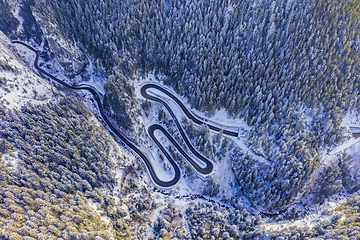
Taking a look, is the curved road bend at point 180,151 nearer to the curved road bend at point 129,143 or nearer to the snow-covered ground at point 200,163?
the snow-covered ground at point 200,163

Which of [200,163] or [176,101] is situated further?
[176,101]

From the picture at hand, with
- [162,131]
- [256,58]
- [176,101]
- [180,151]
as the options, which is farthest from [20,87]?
[256,58]

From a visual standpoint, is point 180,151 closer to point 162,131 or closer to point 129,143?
point 162,131

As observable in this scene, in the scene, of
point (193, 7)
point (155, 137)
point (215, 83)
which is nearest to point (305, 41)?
point (215, 83)

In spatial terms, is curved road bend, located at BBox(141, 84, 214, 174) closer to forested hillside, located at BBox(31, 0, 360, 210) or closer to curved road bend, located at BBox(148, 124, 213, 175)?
curved road bend, located at BBox(148, 124, 213, 175)

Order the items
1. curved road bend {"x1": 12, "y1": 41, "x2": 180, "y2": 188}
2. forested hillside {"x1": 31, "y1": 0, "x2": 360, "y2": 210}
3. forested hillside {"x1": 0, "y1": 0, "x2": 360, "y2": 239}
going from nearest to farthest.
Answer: forested hillside {"x1": 0, "y1": 0, "x2": 360, "y2": 239}
curved road bend {"x1": 12, "y1": 41, "x2": 180, "y2": 188}
forested hillside {"x1": 31, "y1": 0, "x2": 360, "y2": 210}

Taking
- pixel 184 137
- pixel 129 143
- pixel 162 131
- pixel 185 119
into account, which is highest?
pixel 185 119

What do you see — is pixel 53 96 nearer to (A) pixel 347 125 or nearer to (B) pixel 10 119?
(B) pixel 10 119

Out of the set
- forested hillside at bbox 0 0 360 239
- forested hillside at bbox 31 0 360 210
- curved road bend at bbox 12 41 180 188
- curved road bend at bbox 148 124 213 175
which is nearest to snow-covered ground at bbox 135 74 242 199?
forested hillside at bbox 0 0 360 239

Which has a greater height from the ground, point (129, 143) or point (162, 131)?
point (162, 131)

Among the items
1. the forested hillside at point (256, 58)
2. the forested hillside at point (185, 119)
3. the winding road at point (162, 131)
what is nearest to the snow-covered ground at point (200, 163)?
the forested hillside at point (185, 119)

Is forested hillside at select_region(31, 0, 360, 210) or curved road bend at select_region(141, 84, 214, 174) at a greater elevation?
forested hillside at select_region(31, 0, 360, 210)
